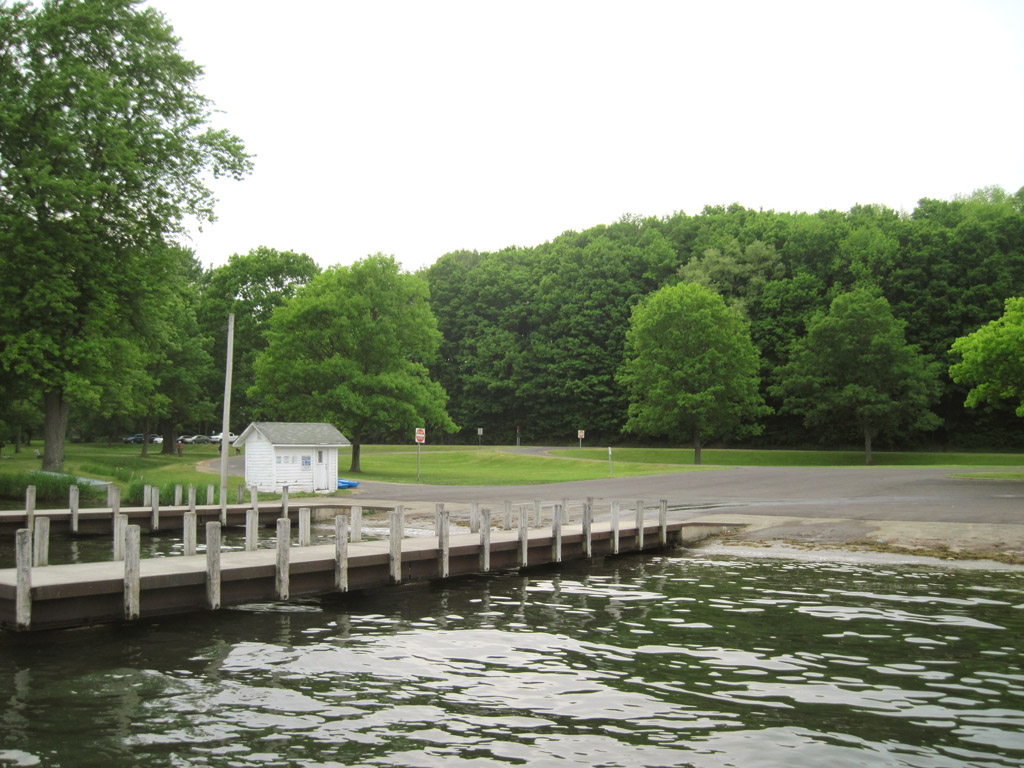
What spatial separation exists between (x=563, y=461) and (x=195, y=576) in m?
53.6

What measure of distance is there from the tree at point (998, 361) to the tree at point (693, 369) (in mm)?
26983

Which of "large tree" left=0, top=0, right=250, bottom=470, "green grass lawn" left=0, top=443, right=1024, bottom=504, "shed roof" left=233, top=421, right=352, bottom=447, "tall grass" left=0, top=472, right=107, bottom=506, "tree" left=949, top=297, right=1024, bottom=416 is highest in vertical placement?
"large tree" left=0, top=0, right=250, bottom=470

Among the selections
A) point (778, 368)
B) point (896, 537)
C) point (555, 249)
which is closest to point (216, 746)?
point (896, 537)

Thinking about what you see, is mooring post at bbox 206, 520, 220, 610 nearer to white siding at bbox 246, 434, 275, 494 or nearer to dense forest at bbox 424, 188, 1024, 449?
white siding at bbox 246, 434, 275, 494

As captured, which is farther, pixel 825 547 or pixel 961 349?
pixel 961 349

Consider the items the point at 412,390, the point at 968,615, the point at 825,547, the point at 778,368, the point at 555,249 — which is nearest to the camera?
the point at 968,615

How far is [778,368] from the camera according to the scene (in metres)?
81.4

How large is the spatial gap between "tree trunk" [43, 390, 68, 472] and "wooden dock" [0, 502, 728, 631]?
24.0 m

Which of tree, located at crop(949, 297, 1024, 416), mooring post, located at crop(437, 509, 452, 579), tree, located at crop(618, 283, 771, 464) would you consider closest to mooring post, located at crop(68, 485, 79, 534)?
mooring post, located at crop(437, 509, 452, 579)

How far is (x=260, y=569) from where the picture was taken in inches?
630

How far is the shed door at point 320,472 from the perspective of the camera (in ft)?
139

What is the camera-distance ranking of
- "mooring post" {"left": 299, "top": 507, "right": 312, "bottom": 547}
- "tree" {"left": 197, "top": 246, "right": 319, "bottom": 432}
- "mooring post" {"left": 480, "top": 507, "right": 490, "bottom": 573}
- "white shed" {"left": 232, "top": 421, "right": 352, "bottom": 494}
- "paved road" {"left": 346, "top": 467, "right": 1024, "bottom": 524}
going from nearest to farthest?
"mooring post" {"left": 480, "top": 507, "right": 490, "bottom": 573}
"mooring post" {"left": 299, "top": 507, "right": 312, "bottom": 547}
"paved road" {"left": 346, "top": 467, "right": 1024, "bottom": 524}
"white shed" {"left": 232, "top": 421, "right": 352, "bottom": 494}
"tree" {"left": 197, "top": 246, "right": 319, "bottom": 432}

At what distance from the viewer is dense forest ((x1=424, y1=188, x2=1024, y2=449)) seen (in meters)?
81.2

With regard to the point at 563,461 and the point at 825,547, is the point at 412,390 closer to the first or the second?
the point at 563,461
